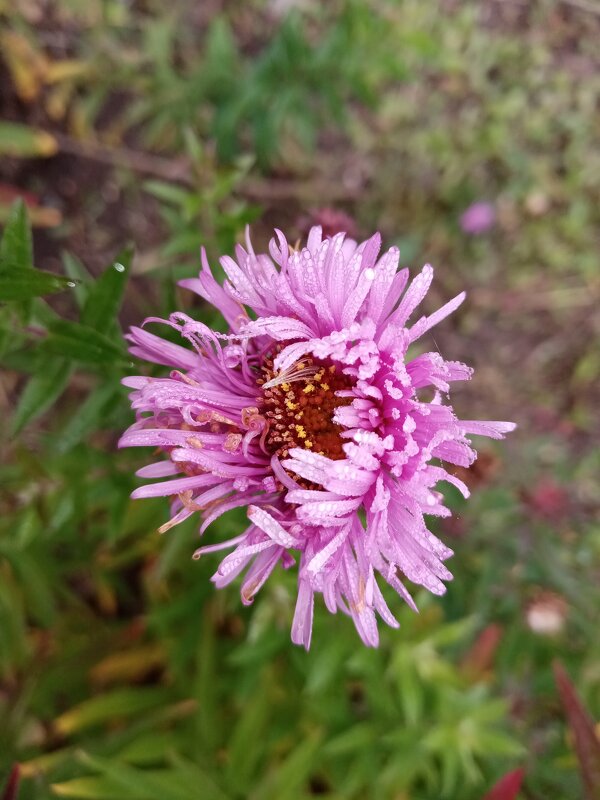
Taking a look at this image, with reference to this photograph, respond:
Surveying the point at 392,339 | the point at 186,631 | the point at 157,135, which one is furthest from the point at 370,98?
the point at 186,631

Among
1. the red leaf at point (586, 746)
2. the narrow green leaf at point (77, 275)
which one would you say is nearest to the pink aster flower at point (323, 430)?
the narrow green leaf at point (77, 275)

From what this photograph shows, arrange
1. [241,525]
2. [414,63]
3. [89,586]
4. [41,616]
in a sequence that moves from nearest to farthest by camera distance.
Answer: [241,525]
[41,616]
[89,586]
[414,63]

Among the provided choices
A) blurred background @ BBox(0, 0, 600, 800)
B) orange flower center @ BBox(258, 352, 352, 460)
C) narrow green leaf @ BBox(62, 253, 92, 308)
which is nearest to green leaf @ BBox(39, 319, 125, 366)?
blurred background @ BBox(0, 0, 600, 800)

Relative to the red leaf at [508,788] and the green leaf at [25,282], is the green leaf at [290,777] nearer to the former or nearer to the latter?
the red leaf at [508,788]

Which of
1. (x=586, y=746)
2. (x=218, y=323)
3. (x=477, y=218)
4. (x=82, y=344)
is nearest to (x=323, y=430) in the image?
(x=218, y=323)

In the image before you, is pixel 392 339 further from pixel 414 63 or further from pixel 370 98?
pixel 414 63

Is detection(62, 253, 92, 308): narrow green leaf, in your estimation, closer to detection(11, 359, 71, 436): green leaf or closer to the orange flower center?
detection(11, 359, 71, 436): green leaf
